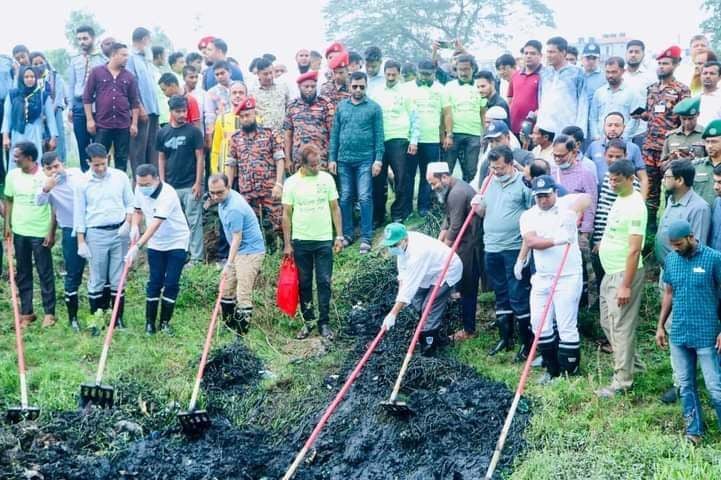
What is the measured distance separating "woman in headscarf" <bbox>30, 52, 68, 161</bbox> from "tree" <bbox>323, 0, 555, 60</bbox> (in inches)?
748

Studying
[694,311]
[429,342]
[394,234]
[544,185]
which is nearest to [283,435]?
[429,342]

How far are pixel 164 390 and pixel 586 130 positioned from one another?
235 inches

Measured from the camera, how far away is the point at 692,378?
22.6 feet

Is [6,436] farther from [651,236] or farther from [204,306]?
[651,236]

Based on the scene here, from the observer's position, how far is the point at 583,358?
29.1ft

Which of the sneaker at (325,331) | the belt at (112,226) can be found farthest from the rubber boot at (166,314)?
the sneaker at (325,331)

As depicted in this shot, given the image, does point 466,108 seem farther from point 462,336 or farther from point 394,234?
point 394,234

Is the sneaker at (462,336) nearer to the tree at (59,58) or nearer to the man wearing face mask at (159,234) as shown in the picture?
the man wearing face mask at (159,234)

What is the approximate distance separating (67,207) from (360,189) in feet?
12.5

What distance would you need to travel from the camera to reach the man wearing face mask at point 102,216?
9844mm

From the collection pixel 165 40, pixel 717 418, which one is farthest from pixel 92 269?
pixel 165 40

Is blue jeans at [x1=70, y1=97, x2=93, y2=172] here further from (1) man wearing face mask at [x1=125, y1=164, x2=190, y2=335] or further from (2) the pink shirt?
(2) the pink shirt

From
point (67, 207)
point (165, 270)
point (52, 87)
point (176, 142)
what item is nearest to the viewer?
point (165, 270)

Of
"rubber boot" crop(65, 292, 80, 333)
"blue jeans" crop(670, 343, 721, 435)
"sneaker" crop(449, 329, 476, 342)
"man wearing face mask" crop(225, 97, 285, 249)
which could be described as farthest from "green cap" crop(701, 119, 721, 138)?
"rubber boot" crop(65, 292, 80, 333)
